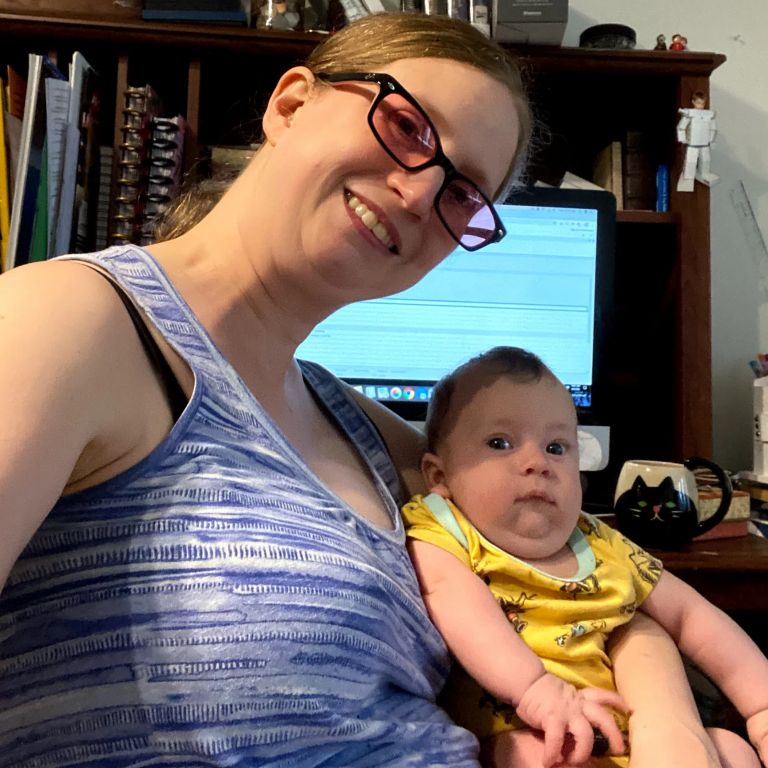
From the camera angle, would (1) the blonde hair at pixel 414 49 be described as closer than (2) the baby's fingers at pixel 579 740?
No

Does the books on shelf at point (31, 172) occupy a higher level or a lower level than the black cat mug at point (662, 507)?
higher

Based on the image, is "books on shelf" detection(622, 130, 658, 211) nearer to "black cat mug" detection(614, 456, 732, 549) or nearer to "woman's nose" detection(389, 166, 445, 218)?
"black cat mug" detection(614, 456, 732, 549)

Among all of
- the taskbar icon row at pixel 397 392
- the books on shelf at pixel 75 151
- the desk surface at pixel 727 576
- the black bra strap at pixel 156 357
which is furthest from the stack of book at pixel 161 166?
the desk surface at pixel 727 576

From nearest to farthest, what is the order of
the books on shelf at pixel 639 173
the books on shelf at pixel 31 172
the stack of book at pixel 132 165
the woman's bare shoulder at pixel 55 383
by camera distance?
the woman's bare shoulder at pixel 55 383 → the books on shelf at pixel 31 172 → the stack of book at pixel 132 165 → the books on shelf at pixel 639 173

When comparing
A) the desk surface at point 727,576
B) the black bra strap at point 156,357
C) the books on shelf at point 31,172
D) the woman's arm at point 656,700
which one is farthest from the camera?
the books on shelf at point 31,172

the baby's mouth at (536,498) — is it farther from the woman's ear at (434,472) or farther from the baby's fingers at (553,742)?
the baby's fingers at (553,742)

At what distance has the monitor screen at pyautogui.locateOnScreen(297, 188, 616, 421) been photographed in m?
1.42

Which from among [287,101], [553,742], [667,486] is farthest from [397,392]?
[553,742]

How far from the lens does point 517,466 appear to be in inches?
31.5

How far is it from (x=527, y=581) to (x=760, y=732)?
273mm

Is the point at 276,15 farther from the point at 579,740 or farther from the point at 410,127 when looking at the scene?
the point at 579,740

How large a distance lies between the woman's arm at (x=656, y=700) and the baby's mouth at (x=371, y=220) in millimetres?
488

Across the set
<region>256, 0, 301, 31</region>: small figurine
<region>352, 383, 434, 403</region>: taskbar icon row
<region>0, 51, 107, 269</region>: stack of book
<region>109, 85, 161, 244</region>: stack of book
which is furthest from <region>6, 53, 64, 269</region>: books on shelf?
<region>352, 383, 434, 403</region>: taskbar icon row

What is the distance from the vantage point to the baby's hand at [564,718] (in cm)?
64
